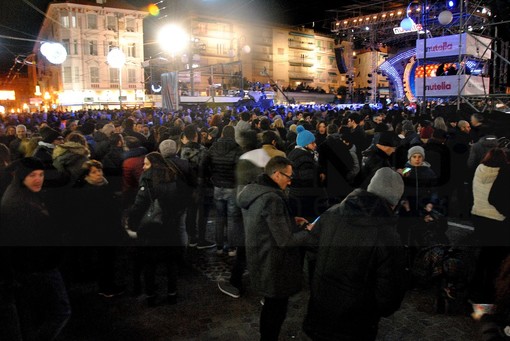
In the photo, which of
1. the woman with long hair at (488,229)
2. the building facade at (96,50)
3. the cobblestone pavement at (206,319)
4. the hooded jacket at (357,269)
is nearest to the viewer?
the hooded jacket at (357,269)

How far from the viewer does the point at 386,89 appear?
43250 millimetres

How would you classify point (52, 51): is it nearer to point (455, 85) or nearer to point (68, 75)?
point (455, 85)

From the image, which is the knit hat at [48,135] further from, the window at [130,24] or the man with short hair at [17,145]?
the window at [130,24]

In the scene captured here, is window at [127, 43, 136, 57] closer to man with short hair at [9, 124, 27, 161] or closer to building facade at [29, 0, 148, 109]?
building facade at [29, 0, 148, 109]

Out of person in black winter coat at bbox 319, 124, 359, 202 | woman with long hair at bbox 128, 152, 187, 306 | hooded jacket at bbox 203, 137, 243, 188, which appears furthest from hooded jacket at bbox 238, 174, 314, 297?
person in black winter coat at bbox 319, 124, 359, 202

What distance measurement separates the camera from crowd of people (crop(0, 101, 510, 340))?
2.59 m

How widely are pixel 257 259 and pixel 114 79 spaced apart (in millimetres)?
49055

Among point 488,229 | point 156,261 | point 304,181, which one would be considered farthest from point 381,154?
point 156,261

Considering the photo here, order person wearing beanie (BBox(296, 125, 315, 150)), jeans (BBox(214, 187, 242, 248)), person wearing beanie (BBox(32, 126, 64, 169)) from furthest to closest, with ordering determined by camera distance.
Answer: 1. jeans (BBox(214, 187, 242, 248))
2. person wearing beanie (BBox(296, 125, 315, 150))
3. person wearing beanie (BBox(32, 126, 64, 169))

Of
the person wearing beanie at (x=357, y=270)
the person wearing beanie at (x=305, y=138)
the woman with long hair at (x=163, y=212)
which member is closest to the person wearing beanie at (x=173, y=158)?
the woman with long hair at (x=163, y=212)

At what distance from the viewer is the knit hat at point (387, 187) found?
2807 mm

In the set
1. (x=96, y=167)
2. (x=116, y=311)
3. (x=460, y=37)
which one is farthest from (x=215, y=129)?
(x=460, y=37)

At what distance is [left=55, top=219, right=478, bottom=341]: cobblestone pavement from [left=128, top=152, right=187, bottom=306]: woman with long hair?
1.09 feet

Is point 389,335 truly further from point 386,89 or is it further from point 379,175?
point 386,89
